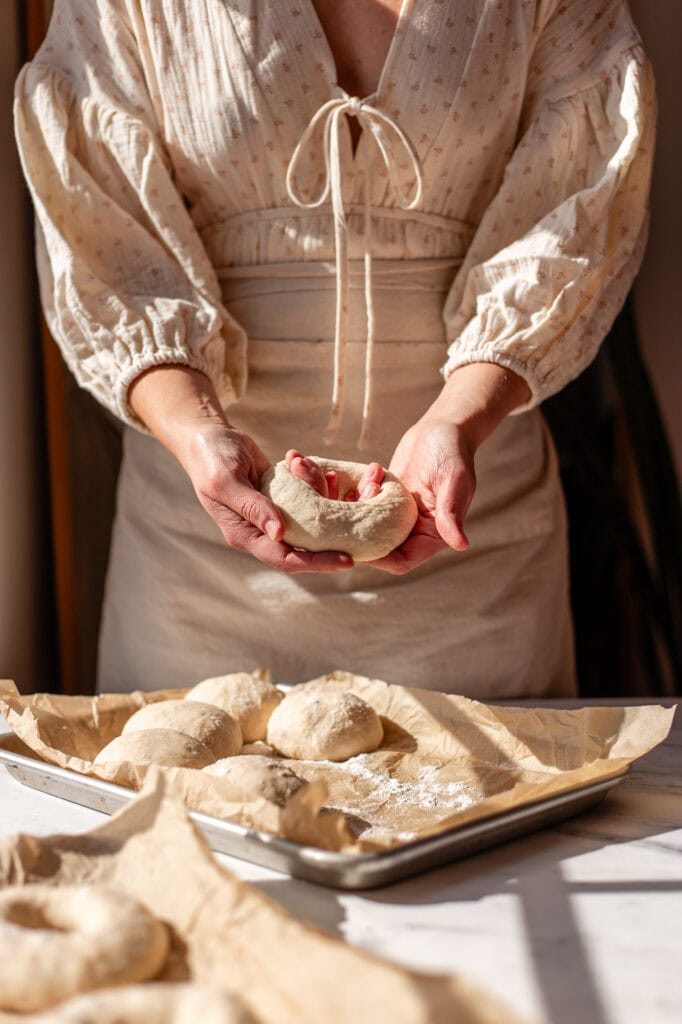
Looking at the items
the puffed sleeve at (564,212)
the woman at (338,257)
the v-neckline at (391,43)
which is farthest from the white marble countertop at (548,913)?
the v-neckline at (391,43)

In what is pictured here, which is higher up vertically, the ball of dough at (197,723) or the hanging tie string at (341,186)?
the hanging tie string at (341,186)

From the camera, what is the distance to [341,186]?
134 cm

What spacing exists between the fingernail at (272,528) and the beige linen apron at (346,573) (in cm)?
35

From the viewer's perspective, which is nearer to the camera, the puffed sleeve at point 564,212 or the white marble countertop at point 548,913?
the white marble countertop at point 548,913

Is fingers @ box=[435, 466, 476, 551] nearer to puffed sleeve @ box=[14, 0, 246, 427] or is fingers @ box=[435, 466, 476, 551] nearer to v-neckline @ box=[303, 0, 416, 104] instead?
puffed sleeve @ box=[14, 0, 246, 427]

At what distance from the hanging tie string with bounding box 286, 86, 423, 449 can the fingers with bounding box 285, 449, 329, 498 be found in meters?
0.21

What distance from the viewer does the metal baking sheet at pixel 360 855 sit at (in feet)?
2.36

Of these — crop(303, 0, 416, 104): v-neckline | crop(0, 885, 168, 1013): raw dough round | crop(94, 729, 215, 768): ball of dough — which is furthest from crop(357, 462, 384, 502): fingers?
crop(0, 885, 168, 1013): raw dough round

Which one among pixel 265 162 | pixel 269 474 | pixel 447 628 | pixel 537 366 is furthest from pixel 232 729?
pixel 265 162

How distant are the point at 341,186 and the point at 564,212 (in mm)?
276

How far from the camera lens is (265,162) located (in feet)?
4.44

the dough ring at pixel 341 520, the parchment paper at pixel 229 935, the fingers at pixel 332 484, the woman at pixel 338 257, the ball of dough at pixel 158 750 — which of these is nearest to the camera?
the parchment paper at pixel 229 935

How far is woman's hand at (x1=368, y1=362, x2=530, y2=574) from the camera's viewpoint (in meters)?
1.08

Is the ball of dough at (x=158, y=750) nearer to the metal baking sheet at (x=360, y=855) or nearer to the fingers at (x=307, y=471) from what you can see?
the metal baking sheet at (x=360, y=855)
